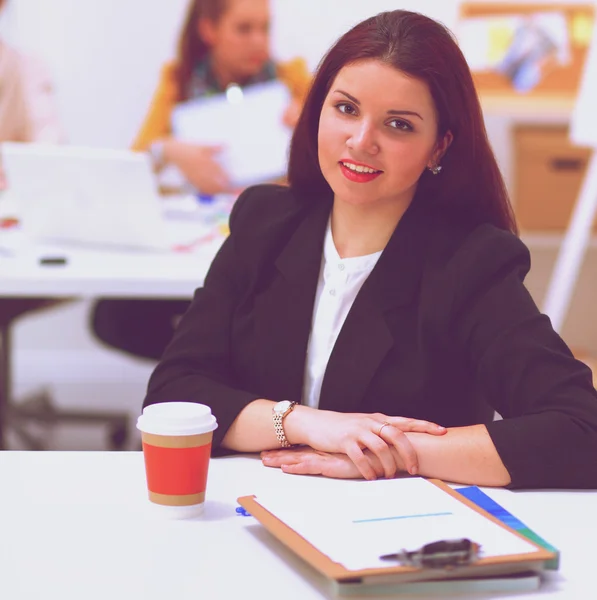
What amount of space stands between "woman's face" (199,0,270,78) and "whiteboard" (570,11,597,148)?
1159mm

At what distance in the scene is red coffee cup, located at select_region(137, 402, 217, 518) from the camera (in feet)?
3.56

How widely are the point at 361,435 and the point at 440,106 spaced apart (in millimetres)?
503

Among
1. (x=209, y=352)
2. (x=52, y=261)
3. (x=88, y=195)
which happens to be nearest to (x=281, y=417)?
(x=209, y=352)

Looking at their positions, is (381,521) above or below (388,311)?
below

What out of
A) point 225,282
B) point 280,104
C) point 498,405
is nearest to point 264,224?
point 225,282

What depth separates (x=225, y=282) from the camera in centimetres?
161

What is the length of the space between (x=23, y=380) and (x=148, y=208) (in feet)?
6.86

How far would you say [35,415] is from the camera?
3529 millimetres

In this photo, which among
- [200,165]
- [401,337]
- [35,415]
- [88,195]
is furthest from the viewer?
[35,415]

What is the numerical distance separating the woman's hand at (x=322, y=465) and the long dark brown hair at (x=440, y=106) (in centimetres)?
47

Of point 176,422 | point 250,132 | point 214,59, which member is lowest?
point 176,422

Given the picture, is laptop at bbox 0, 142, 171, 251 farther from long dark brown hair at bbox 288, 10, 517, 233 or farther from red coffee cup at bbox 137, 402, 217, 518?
red coffee cup at bbox 137, 402, 217, 518

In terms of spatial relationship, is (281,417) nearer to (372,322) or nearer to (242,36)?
(372,322)

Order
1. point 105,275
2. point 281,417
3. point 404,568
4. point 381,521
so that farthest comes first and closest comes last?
point 105,275 < point 281,417 < point 381,521 < point 404,568
